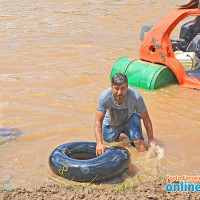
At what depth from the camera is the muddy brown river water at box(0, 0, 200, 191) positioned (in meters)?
4.98

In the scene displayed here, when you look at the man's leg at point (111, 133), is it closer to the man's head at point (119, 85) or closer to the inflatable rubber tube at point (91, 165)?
the man's head at point (119, 85)

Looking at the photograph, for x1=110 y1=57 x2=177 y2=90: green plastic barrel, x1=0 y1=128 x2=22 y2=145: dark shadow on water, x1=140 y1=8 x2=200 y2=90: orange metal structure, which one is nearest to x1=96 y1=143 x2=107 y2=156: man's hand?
x1=0 y1=128 x2=22 y2=145: dark shadow on water

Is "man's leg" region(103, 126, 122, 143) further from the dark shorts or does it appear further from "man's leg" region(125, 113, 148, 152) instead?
"man's leg" region(125, 113, 148, 152)

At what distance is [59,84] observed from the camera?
27.4 ft

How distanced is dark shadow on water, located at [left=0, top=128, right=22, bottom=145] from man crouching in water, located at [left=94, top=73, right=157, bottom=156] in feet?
4.47

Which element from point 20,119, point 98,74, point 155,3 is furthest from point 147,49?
point 155,3

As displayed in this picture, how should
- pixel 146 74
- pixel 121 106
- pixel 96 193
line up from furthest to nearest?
pixel 146 74 → pixel 121 106 → pixel 96 193

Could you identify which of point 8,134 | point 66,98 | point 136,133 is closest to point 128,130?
point 136,133

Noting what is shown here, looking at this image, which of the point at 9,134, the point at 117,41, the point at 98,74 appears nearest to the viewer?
the point at 9,134

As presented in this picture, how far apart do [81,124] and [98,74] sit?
3003mm

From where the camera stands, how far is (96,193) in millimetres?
4078

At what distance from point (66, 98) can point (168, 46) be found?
239 centimetres

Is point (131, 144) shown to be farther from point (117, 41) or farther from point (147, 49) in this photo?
point (117, 41)
